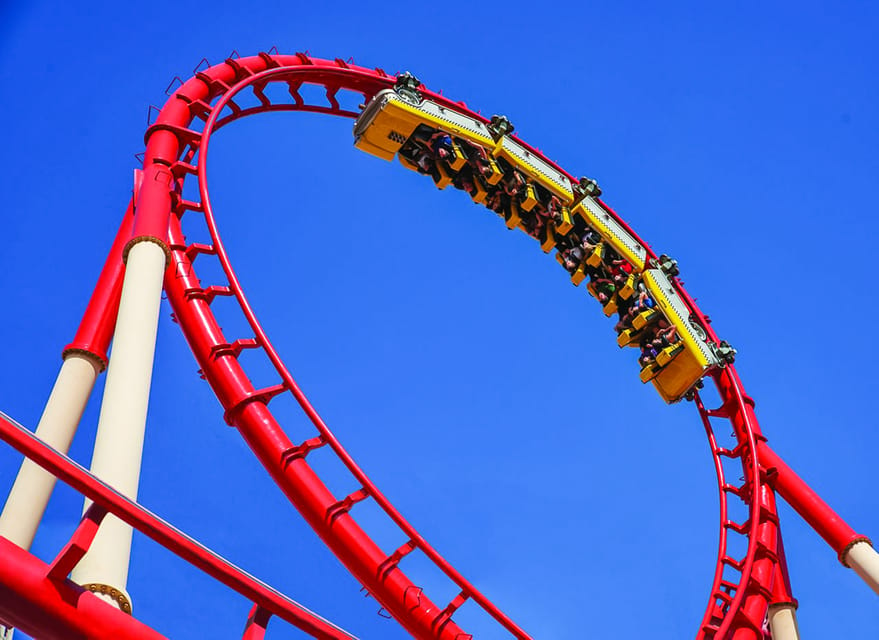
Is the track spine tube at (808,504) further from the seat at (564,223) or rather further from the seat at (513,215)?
the seat at (513,215)

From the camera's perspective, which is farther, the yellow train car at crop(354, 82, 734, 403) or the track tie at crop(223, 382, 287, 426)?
the yellow train car at crop(354, 82, 734, 403)

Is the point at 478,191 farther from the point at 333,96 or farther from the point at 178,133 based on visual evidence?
the point at 178,133

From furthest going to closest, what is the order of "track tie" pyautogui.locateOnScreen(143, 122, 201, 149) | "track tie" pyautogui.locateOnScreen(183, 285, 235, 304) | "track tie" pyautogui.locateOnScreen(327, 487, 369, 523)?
1. "track tie" pyautogui.locateOnScreen(143, 122, 201, 149)
2. "track tie" pyautogui.locateOnScreen(183, 285, 235, 304)
3. "track tie" pyautogui.locateOnScreen(327, 487, 369, 523)

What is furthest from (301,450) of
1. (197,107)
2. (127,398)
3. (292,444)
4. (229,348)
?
(197,107)

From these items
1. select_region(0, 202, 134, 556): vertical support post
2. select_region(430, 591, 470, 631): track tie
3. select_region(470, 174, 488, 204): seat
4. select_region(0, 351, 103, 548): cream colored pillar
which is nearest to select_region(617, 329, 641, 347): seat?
select_region(470, 174, 488, 204): seat

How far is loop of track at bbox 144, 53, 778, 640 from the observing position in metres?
6.46

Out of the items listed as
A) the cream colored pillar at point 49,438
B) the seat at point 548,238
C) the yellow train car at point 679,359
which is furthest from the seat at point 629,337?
Result: the cream colored pillar at point 49,438

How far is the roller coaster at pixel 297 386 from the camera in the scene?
3381 millimetres

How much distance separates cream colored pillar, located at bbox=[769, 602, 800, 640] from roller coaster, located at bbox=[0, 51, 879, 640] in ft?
0.05

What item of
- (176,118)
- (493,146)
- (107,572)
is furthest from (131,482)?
(493,146)

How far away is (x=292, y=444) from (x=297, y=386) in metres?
0.34

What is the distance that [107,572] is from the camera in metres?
4.29

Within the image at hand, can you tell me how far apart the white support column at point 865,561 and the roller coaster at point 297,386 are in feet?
0.05

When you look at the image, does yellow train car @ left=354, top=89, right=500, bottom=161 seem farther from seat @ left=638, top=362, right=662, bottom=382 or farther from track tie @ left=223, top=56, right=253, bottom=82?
seat @ left=638, top=362, right=662, bottom=382
